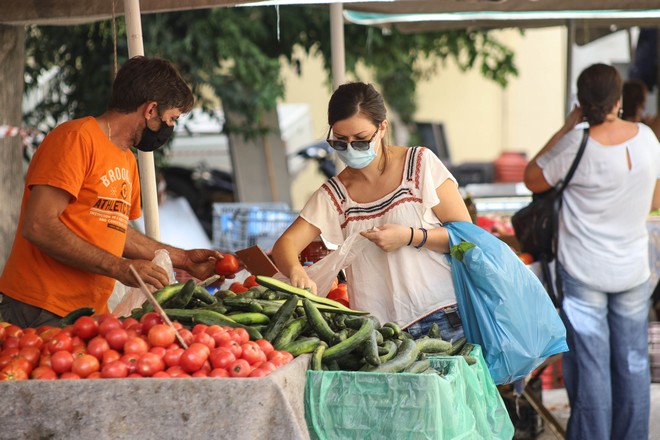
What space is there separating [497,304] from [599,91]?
200cm

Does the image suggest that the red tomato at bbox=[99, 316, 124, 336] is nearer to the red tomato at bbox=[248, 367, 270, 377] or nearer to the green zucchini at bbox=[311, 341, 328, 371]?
the red tomato at bbox=[248, 367, 270, 377]

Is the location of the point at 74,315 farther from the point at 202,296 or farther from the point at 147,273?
the point at 202,296

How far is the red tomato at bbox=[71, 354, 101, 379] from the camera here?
3330 millimetres

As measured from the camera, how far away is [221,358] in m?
3.39

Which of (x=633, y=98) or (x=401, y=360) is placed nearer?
(x=401, y=360)

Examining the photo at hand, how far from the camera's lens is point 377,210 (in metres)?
4.26

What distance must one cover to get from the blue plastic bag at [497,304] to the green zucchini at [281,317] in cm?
73

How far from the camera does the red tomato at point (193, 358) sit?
3.37 meters

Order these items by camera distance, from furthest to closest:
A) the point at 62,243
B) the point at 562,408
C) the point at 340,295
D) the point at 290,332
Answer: the point at 562,408, the point at 340,295, the point at 62,243, the point at 290,332

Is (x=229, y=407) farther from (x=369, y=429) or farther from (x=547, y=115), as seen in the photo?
(x=547, y=115)

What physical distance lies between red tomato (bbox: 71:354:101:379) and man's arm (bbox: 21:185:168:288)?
2.37ft

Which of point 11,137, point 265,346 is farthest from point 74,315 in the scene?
point 11,137

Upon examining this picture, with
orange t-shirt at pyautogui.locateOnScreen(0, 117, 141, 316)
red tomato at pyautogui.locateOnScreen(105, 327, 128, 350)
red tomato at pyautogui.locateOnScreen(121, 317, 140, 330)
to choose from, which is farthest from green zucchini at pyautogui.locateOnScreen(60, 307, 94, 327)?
red tomato at pyautogui.locateOnScreen(105, 327, 128, 350)

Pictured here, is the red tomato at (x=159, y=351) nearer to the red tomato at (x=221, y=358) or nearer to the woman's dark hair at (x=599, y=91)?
the red tomato at (x=221, y=358)
